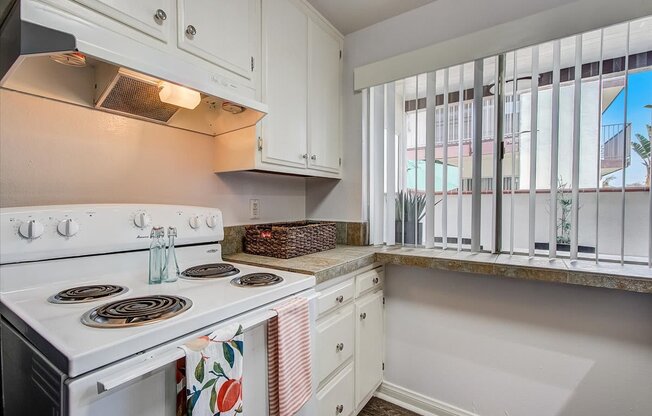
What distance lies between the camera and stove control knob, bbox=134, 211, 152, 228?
114 cm

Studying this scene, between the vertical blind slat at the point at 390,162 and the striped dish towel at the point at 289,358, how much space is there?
1.07 m

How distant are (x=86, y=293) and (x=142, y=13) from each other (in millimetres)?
936

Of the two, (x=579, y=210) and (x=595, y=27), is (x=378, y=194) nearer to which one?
(x=579, y=210)

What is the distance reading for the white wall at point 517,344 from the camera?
1289 mm

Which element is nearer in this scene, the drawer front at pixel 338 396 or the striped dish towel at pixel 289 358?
the striped dish towel at pixel 289 358

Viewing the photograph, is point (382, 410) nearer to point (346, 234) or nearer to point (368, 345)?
point (368, 345)

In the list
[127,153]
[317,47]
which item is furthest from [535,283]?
[127,153]

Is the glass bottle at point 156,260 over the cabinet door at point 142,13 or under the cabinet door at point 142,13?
under

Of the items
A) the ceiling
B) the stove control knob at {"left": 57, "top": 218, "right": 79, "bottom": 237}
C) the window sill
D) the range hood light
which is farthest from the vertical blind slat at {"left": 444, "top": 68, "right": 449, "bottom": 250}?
the stove control knob at {"left": 57, "top": 218, "right": 79, "bottom": 237}

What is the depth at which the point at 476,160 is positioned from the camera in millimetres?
1655

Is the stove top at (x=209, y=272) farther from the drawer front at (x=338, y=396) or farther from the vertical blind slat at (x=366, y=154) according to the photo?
the vertical blind slat at (x=366, y=154)

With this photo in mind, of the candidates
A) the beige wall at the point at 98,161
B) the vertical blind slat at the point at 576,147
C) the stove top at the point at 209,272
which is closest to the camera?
the beige wall at the point at 98,161

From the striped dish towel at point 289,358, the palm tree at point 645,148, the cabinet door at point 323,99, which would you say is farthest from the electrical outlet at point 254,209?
the palm tree at point 645,148

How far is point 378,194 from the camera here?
200cm
